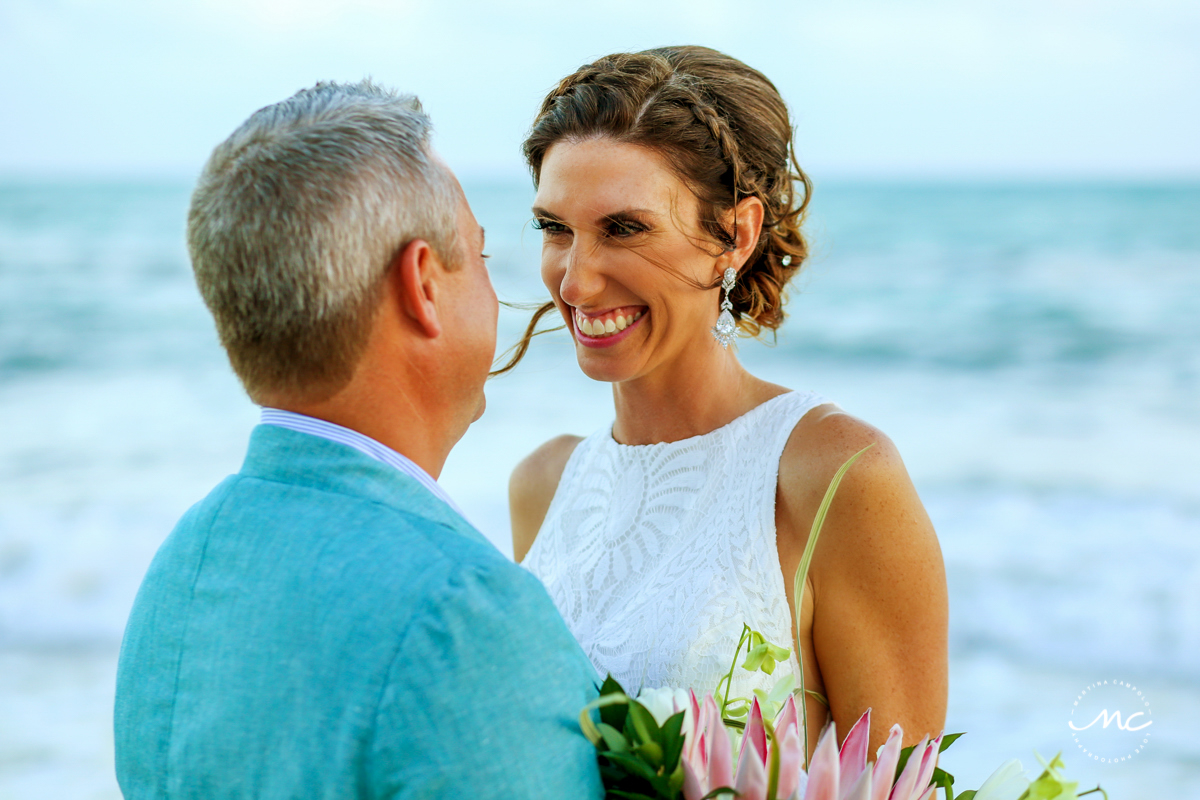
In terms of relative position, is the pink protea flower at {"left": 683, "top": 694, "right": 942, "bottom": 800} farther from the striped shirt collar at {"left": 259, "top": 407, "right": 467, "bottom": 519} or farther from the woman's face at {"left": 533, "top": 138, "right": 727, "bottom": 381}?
the woman's face at {"left": 533, "top": 138, "right": 727, "bottom": 381}

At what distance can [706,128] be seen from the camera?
8.58 feet

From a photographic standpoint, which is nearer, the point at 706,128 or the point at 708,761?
the point at 708,761

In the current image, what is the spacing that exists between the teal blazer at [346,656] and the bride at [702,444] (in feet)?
3.61

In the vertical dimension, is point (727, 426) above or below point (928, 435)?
above

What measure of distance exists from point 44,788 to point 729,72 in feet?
16.3

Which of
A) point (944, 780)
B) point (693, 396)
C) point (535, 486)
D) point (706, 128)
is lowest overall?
point (535, 486)

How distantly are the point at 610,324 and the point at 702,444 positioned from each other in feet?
1.35

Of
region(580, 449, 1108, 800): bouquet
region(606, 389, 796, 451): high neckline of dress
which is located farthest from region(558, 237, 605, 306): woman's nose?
region(580, 449, 1108, 800): bouquet

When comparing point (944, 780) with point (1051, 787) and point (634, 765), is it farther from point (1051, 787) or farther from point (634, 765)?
point (634, 765)

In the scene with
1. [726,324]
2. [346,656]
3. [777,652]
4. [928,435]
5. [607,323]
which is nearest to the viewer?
[346,656]

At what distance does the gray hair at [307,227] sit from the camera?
126cm

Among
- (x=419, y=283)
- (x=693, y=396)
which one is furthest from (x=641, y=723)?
(x=693, y=396)

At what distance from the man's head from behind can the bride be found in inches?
47.5

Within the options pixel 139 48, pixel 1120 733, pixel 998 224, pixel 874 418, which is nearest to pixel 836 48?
pixel 998 224
